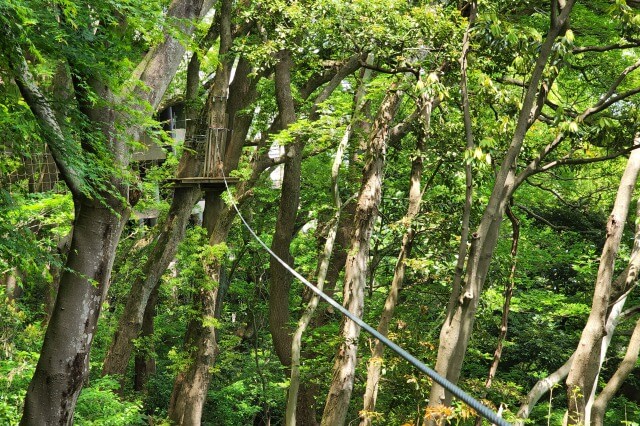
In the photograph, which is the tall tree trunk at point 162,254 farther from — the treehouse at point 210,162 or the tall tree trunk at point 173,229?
the treehouse at point 210,162

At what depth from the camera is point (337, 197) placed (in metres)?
10.5

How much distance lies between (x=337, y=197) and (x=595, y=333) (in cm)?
430

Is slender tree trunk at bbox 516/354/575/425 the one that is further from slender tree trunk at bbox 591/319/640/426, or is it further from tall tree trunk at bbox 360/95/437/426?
tall tree trunk at bbox 360/95/437/426

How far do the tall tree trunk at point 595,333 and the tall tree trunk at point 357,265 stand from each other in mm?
2734

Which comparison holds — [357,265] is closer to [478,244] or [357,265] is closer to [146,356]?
[478,244]

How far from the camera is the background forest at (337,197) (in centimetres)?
642

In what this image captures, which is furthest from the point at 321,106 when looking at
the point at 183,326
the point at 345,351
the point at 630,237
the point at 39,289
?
the point at 39,289

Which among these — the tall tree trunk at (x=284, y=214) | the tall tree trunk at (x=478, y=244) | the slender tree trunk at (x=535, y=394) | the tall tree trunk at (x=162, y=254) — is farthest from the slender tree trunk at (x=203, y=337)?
the slender tree trunk at (x=535, y=394)

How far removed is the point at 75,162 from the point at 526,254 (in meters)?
10.4

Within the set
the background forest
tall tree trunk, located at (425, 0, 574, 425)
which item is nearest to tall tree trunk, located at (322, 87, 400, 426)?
the background forest

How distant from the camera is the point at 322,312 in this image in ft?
44.2

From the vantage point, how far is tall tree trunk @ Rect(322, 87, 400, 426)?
9078mm

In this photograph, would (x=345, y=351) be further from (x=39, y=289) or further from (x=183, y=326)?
(x=39, y=289)

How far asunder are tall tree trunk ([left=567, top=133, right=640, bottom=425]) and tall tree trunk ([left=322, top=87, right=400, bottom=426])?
8.97 feet
